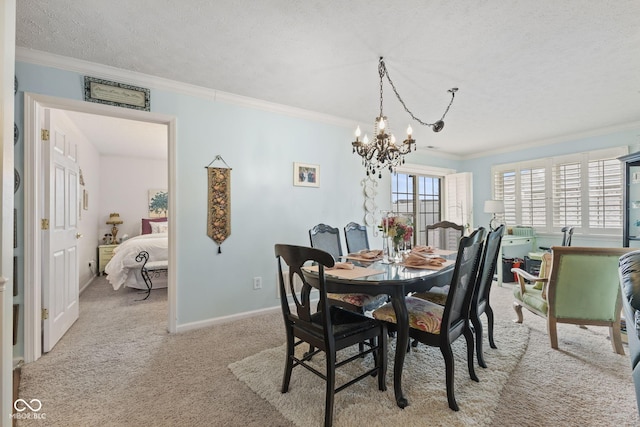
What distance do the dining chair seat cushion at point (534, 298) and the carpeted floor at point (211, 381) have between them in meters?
0.28

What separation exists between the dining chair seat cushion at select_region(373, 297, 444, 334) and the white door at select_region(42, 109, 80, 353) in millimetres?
2718

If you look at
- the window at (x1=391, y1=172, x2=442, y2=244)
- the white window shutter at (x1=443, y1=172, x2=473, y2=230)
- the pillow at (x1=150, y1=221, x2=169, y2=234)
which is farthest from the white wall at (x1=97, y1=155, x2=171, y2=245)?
the white window shutter at (x1=443, y1=172, x2=473, y2=230)

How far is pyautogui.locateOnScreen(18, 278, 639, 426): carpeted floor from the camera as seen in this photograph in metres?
1.60

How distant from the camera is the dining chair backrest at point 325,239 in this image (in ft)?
9.14

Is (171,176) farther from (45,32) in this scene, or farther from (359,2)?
(359,2)

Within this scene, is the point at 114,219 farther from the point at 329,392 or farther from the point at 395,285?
the point at 395,285

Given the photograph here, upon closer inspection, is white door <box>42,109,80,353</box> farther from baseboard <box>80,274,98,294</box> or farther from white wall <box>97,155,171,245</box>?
white wall <box>97,155,171,245</box>

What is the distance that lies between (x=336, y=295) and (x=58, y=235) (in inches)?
A: 101

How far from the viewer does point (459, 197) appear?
5.66m

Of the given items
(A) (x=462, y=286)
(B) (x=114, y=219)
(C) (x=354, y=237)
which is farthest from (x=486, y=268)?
(B) (x=114, y=219)

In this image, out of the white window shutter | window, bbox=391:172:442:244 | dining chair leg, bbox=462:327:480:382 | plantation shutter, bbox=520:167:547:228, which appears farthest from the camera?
the white window shutter

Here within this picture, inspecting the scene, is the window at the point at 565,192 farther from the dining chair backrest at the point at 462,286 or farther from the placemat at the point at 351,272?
the placemat at the point at 351,272

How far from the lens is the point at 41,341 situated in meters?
2.34

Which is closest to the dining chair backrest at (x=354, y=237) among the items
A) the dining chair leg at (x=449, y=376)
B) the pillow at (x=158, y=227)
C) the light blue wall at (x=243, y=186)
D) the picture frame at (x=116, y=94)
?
the light blue wall at (x=243, y=186)
